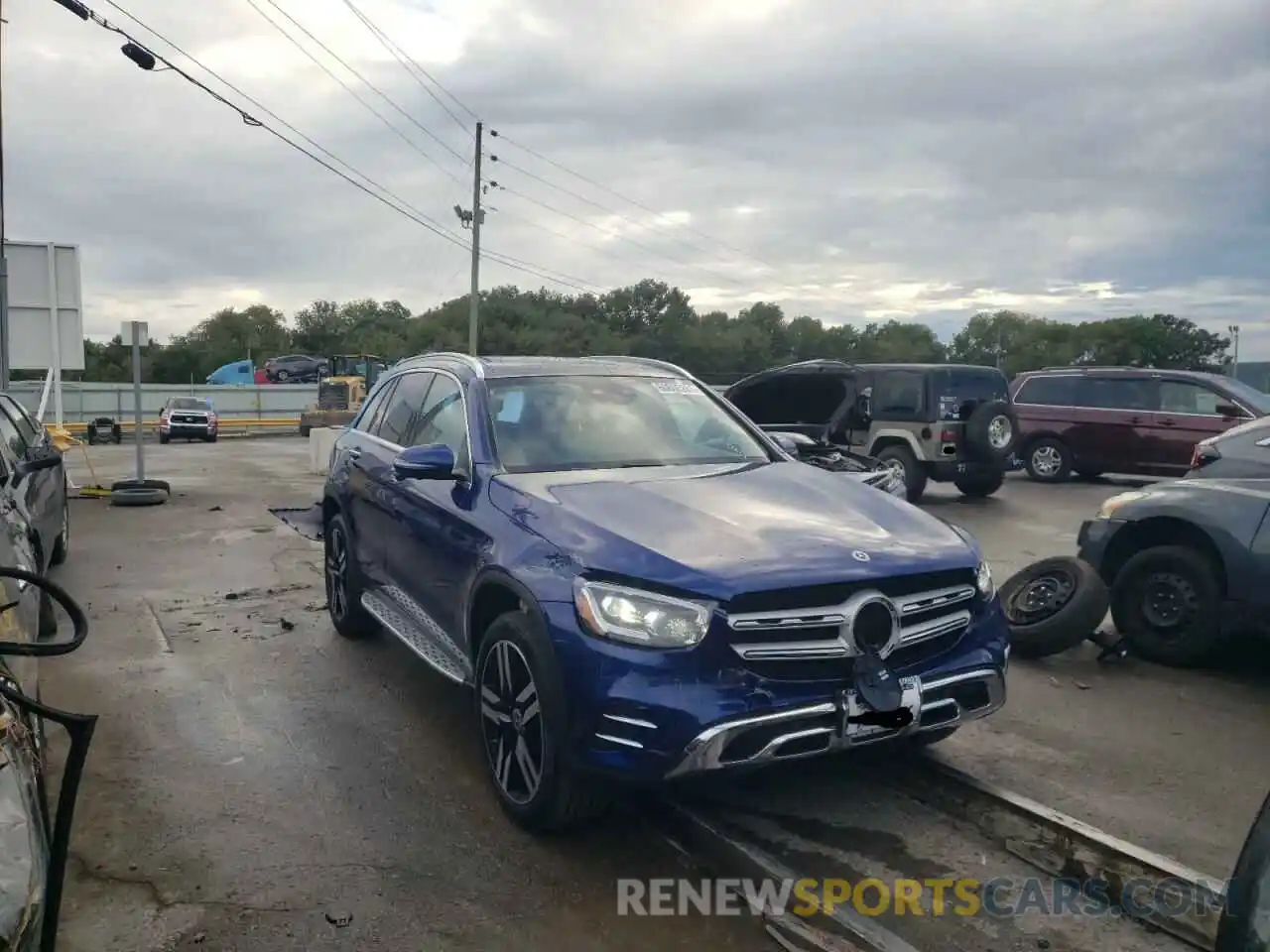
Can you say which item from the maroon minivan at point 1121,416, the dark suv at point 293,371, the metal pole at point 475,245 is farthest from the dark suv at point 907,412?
the dark suv at point 293,371

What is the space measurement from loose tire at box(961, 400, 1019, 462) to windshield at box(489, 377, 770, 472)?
8.33 metres

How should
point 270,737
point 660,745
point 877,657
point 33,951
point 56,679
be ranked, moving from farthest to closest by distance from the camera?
point 56,679 < point 270,737 < point 877,657 < point 660,745 < point 33,951

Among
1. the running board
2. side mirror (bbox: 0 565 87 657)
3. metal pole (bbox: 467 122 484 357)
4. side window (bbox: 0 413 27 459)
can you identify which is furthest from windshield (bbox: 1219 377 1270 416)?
metal pole (bbox: 467 122 484 357)

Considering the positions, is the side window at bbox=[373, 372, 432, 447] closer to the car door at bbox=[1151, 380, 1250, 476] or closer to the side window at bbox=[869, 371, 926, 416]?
the side window at bbox=[869, 371, 926, 416]

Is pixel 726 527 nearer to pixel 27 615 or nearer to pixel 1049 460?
pixel 27 615

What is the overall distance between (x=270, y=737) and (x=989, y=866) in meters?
3.21

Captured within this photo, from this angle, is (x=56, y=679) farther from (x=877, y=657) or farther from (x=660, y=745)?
(x=877, y=657)

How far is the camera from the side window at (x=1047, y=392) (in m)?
15.8

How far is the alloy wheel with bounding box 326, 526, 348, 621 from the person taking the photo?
6352mm

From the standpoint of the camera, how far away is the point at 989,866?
3516 millimetres

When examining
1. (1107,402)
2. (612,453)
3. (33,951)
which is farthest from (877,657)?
(1107,402)

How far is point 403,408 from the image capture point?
232 inches

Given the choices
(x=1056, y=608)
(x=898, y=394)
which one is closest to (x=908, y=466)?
(x=898, y=394)

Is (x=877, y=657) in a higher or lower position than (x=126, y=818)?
higher
